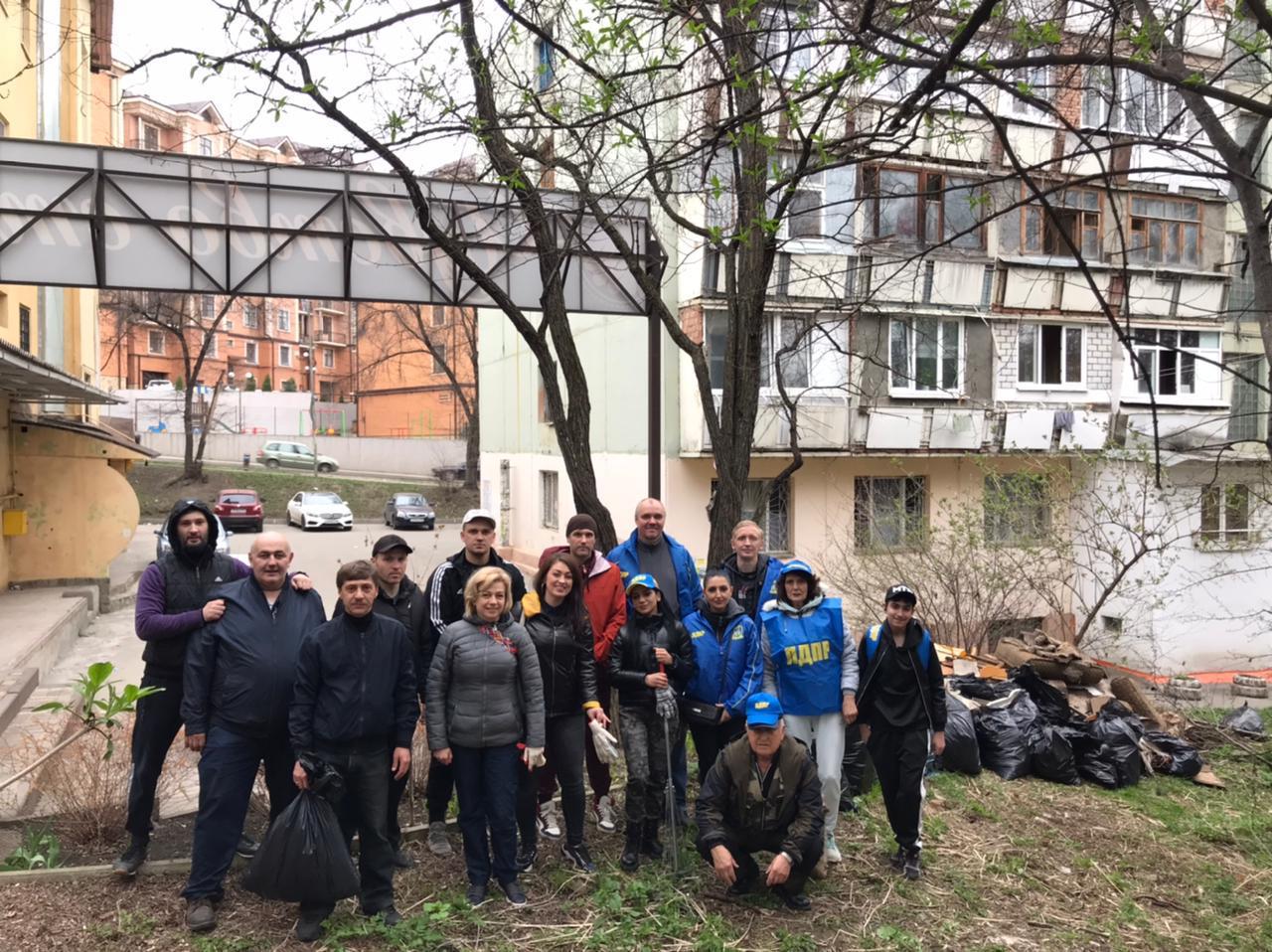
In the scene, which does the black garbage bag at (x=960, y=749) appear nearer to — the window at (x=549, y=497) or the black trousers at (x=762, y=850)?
the black trousers at (x=762, y=850)

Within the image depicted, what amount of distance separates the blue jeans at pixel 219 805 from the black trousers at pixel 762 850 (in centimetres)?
216

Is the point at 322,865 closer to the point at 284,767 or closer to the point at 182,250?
the point at 284,767

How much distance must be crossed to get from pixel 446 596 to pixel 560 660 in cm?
70

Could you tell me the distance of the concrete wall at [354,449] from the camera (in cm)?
5041

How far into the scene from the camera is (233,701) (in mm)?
4504

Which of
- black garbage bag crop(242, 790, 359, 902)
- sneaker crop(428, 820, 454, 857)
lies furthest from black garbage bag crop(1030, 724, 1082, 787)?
black garbage bag crop(242, 790, 359, 902)

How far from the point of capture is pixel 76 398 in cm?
1597

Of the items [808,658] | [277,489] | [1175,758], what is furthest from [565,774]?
[277,489]

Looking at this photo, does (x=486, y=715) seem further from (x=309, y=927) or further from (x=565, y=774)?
(x=309, y=927)

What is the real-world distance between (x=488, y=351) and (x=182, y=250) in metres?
18.5

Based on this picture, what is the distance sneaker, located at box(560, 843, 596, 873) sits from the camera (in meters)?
5.11

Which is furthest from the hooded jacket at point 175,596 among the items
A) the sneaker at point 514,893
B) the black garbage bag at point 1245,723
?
the black garbage bag at point 1245,723

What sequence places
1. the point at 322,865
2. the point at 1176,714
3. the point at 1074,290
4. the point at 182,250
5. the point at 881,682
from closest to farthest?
the point at 322,865, the point at 881,682, the point at 1176,714, the point at 182,250, the point at 1074,290

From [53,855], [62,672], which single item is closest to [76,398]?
[62,672]
